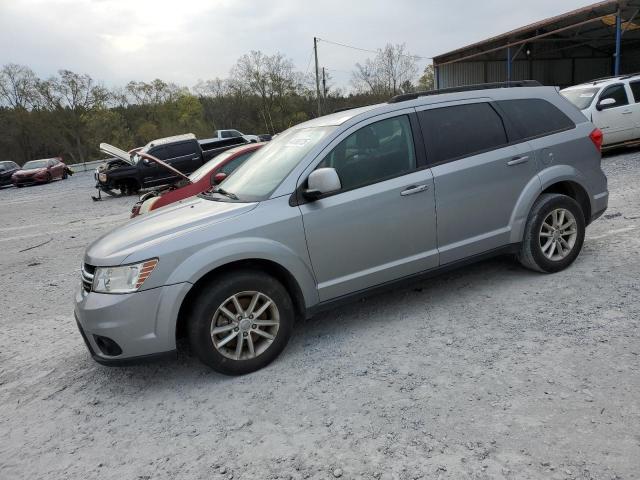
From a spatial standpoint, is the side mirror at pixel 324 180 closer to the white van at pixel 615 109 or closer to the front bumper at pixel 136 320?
the front bumper at pixel 136 320

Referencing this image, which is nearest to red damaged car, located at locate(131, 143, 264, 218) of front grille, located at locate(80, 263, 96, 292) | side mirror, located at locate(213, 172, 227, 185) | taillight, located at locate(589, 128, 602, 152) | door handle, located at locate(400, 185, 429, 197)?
side mirror, located at locate(213, 172, 227, 185)

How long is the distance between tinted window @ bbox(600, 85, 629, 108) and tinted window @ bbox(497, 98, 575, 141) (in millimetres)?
8431

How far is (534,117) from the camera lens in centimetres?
440

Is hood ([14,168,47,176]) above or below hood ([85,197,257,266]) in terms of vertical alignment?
above

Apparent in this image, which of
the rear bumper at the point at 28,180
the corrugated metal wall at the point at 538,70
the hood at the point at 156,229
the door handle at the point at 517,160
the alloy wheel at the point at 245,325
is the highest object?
the corrugated metal wall at the point at 538,70

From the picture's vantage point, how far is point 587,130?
453 cm

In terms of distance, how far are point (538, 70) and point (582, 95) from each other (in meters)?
27.0

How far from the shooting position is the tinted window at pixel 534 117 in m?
4.30

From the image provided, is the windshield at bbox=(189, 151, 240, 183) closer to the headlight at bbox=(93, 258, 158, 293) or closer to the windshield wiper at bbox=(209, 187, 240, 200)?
the windshield wiper at bbox=(209, 187, 240, 200)

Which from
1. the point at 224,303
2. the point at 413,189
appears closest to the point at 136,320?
the point at 224,303

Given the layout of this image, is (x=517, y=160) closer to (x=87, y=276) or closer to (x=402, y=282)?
(x=402, y=282)

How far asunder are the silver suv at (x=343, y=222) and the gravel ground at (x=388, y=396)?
36cm

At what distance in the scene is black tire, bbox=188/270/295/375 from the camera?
10.3 ft

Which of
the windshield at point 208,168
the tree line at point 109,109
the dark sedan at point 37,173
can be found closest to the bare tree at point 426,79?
the tree line at point 109,109
